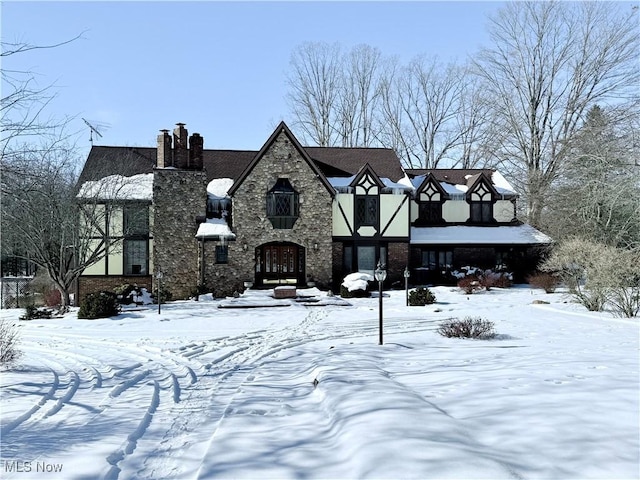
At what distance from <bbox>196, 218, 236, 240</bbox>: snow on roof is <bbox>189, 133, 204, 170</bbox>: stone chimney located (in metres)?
3.00

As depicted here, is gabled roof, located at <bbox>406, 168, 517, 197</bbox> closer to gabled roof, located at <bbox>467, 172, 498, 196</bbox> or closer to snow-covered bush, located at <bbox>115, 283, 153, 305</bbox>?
gabled roof, located at <bbox>467, 172, 498, 196</bbox>

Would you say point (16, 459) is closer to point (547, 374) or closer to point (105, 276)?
point (547, 374)

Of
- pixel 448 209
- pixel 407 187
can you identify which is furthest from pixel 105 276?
pixel 448 209

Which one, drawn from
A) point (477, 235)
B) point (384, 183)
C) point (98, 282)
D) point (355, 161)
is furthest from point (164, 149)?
point (477, 235)

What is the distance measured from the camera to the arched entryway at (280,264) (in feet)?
88.9

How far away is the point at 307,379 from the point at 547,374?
3719 mm

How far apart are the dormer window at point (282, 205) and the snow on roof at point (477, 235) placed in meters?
6.91

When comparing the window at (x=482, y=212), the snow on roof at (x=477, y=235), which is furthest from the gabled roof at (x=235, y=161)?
the window at (x=482, y=212)

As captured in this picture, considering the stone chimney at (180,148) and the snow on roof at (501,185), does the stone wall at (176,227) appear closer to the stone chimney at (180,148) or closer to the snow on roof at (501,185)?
the stone chimney at (180,148)

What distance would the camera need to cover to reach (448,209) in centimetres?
3069

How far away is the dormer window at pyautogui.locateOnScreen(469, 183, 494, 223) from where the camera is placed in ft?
100

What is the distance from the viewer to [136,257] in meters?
27.4

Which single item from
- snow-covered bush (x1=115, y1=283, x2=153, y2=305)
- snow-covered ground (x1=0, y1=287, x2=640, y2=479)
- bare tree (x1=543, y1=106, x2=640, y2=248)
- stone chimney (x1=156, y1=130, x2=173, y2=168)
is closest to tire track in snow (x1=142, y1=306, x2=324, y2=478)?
snow-covered ground (x1=0, y1=287, x2=640, y2=479)

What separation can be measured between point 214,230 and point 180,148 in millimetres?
4757
